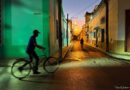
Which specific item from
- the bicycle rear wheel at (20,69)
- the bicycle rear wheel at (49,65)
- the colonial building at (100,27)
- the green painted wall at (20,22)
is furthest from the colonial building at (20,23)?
the colonial building at (100,27)

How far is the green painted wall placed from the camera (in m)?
23.0

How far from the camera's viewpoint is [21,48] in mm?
23234

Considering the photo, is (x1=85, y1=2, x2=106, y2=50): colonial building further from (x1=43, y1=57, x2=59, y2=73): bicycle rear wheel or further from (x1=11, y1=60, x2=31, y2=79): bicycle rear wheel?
(x1=11, y1=60, x2=31, y2=79): bicycle rear wheel

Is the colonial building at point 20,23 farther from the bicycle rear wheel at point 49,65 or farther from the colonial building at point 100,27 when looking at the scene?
the colonial building at point 100,27

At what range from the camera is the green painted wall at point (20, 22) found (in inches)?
906

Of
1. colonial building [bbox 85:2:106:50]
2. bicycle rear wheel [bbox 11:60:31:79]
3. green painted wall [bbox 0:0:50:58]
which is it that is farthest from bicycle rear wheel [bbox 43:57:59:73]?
colonial building [bbox 85:2:106:50]

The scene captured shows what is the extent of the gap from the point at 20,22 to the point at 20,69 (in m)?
10.5

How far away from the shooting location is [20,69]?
13.1 metres

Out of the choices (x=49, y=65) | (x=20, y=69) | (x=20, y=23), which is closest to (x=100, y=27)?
(x=20, y=23)

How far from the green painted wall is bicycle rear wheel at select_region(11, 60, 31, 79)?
986 cm

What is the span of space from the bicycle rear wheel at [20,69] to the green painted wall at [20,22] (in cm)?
986

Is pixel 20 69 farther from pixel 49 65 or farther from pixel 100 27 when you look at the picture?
pixel 100 27

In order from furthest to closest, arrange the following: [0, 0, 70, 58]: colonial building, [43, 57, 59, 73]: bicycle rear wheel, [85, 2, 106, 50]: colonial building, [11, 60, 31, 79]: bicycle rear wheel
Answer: [85, 2, 106, 50]: colonial building < [0, 0, 70, 58]: colonial building < [43, 57, 59, 73]: bicycle rear wheel < [11, 60, 31, 79]: bicycle rear wheel

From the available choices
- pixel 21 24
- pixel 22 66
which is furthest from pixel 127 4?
pixel 22 66
